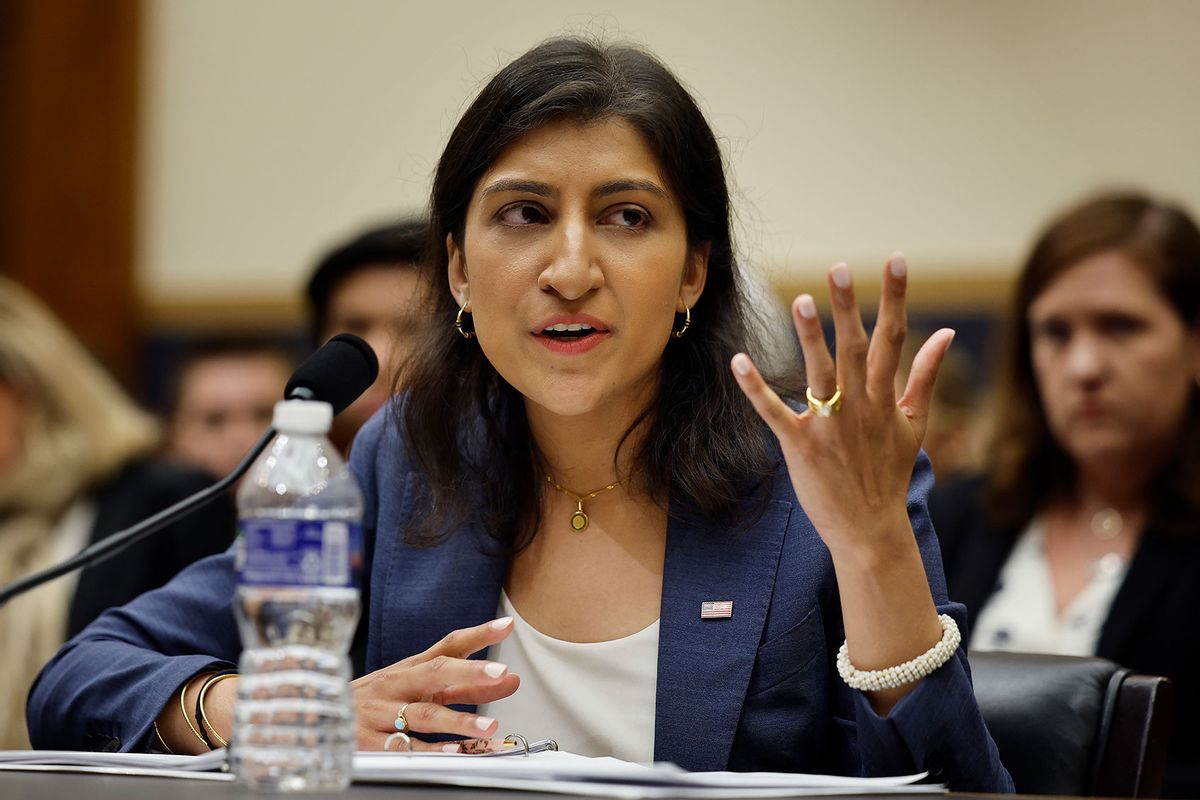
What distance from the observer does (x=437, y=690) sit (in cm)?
145

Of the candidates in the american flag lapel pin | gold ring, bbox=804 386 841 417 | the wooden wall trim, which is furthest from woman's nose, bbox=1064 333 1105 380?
Result: the wooden wall trim

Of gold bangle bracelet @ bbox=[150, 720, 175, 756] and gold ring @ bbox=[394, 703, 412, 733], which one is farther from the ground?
gold ring @ bbox=[394, 703, 412, 733]

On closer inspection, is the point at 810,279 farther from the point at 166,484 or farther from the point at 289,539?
the point at 289,539

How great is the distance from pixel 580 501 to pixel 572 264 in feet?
1.18

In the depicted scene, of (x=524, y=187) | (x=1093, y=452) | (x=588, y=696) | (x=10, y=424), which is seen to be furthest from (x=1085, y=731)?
(x=10, y=424)

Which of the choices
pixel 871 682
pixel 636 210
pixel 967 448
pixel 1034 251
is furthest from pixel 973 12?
pixel 871 682

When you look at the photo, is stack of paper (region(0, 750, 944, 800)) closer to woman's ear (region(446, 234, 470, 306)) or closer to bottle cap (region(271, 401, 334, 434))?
bottle cap (region(271, 401, 334, 434))

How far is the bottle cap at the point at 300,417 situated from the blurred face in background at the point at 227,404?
3.01 meters

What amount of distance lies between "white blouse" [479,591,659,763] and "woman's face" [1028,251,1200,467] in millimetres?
1541

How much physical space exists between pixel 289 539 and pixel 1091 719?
39.5 inches

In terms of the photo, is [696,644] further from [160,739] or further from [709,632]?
[160,739]

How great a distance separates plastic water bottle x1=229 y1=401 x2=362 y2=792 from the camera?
1.18 m

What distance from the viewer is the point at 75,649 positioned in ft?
5.80

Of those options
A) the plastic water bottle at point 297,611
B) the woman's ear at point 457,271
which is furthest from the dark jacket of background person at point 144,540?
the plastic water bottle at point 297,611
